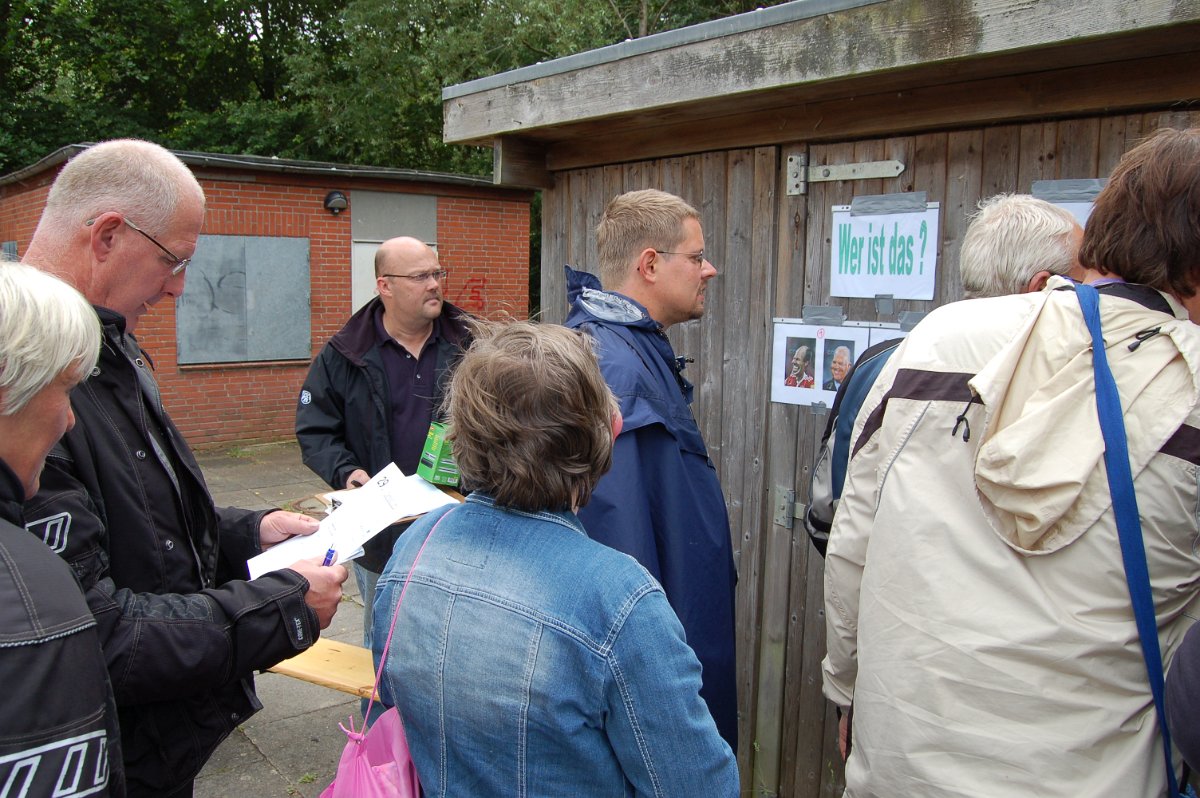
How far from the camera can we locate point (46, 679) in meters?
1.18

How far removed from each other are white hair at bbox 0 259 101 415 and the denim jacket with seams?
2.27ft

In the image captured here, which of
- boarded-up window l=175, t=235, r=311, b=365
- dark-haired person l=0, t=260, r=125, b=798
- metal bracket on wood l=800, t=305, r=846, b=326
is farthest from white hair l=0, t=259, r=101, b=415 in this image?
boarded-up window l=175, t=235, r=311, b=365

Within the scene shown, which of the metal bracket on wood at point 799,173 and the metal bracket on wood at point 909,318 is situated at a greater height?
the metal bracket on wood at point 799,173

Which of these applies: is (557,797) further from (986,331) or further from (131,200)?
(131,200)

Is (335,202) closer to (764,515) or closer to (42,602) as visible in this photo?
(764,515)

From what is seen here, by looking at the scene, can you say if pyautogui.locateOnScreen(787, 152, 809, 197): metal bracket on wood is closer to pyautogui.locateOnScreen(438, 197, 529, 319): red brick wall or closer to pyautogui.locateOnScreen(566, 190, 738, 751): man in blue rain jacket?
pyautogui.locateOnScreen(566, 190, 738, 751): man in blue rain jacket

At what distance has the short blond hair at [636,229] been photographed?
2561 mm

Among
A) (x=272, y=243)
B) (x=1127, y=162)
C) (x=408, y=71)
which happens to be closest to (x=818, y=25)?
(x=1127, y=162)

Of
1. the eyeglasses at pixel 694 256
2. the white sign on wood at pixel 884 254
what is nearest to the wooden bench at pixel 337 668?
the eyeglasses at pixel 694 256

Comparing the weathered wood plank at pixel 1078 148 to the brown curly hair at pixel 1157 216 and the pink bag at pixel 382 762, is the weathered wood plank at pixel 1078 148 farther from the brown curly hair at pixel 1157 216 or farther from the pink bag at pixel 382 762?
the pink bag at pixel 382 762

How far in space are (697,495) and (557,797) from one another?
1059 millimetres

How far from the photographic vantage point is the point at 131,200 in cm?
202

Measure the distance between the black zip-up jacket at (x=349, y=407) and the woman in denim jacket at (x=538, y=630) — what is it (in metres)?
2.45

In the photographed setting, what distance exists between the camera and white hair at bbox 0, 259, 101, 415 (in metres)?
1.33
